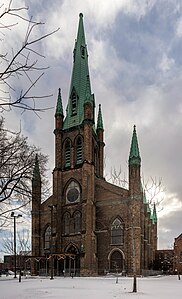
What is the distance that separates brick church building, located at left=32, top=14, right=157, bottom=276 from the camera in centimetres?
5200

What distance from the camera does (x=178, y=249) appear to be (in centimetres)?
6906

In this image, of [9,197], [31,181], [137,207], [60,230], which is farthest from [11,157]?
[60,230]

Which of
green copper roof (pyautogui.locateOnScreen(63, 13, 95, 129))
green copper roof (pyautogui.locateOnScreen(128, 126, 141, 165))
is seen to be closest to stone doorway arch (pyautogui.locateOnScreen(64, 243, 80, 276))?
green copper roof (pyautogui.locateOnScreen(128, 126, 141, 165))

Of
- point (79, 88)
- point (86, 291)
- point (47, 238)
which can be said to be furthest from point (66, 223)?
point (86, 291)

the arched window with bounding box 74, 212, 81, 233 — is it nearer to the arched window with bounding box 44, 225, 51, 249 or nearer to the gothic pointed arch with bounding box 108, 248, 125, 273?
the arched window with bounding box 44, 225, 51, 249

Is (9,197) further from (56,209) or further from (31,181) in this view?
(56,209)

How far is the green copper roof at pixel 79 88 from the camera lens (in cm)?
6188

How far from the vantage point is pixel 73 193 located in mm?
57656

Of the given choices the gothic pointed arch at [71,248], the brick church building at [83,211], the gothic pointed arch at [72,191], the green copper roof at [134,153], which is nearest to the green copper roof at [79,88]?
the brick church building at [83,211]

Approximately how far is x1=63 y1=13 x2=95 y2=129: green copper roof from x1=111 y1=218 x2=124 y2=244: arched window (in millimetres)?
16786

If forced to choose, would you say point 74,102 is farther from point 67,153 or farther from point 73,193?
point 73,193

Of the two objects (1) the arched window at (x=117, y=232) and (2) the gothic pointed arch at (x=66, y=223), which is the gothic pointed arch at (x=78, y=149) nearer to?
(2) the gothic pointed arch at (x=66, y=223)

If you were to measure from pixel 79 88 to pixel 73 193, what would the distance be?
17985 mm

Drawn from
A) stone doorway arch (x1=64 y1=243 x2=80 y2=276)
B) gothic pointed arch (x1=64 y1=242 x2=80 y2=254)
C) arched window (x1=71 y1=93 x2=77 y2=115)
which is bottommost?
stone doorway arch (x1=64 y1=243 x2=80 y2=276)
